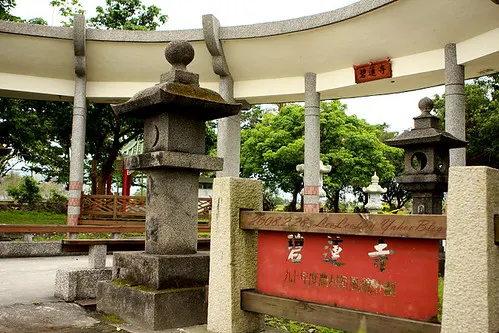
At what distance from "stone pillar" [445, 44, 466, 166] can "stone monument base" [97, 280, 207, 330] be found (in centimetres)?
850

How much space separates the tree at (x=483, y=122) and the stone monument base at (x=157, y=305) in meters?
21.0

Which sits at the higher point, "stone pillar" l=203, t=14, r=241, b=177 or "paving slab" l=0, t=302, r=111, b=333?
"stone pillar" l=203, t=14, r=241, b=177

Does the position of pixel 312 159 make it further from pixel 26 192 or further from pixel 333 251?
pixel 26 192

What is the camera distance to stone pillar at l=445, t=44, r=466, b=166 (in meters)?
11.3

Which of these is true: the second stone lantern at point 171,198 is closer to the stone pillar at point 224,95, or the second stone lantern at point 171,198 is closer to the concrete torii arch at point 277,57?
the concrete torii arch at point 277,57

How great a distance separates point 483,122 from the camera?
23.1m

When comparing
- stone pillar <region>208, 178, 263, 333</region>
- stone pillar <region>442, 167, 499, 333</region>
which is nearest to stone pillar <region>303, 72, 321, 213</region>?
stone pillar <region>208, 178, 263, 333</region>

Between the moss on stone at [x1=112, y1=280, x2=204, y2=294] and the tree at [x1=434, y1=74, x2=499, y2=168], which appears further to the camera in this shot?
the tree at [x1=434, y1=74, x2=499, y2=168]

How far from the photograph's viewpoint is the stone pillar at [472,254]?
256 cm

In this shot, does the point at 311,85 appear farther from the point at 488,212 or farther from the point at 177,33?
the point at 488,212

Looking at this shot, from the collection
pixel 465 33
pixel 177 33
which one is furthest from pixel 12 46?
pixel 465 33

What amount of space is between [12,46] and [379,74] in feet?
33.8

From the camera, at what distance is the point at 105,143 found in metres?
23.0

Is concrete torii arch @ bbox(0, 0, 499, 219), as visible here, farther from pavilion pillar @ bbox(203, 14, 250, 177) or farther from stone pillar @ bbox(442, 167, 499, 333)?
stone pillar @ bbox(442, 167, 499, 333)
